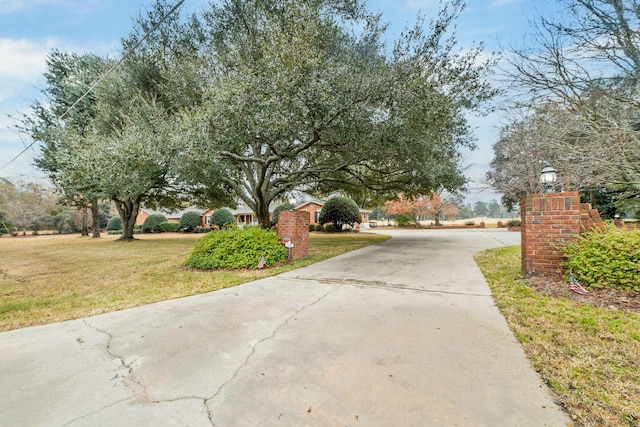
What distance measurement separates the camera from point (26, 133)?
53.8ft

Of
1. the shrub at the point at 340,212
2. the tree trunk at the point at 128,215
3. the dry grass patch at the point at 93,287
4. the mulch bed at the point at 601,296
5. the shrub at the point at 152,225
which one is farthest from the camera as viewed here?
the shrub at the point at 152,225

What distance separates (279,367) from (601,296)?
443 centimetres

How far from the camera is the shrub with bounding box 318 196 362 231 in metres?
21.1

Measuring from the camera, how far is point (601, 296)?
12.2 ft

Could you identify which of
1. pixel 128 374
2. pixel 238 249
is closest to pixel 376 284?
pixel 238 249

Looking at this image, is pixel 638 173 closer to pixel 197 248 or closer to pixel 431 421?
pixel 431 421

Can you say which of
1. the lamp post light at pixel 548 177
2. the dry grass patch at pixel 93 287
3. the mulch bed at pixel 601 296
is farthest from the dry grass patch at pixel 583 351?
the dry grass patch at pixel 93 287

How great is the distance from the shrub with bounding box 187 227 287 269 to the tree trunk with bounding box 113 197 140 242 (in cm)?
1449

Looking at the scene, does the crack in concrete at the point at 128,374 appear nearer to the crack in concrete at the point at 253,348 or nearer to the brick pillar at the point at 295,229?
the crack in concrete at the point at 253,348

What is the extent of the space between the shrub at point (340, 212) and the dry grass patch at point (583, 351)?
56.1 feet

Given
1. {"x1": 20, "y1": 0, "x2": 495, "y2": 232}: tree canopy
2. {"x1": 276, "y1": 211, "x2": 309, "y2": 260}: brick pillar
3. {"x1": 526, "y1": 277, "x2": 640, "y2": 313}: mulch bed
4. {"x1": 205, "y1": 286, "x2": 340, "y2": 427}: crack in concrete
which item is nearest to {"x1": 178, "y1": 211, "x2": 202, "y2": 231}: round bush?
{"x1": 20, "y1": 0, "x2": 495, "y2": 232}: tree canopy

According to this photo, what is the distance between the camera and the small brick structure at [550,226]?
14.6 ft

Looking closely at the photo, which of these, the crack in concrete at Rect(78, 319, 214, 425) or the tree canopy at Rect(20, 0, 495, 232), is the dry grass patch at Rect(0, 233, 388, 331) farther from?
the tree canopy at Rect(20, 0, 495, 232)

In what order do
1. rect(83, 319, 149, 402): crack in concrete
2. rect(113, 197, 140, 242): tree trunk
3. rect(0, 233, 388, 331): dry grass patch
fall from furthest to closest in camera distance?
rect(113, 197, 140, 242): tree trunk, rect(0, 233, 388, 331): dry grass patch, rect(83, 319, 149, 402): crack in concrete
